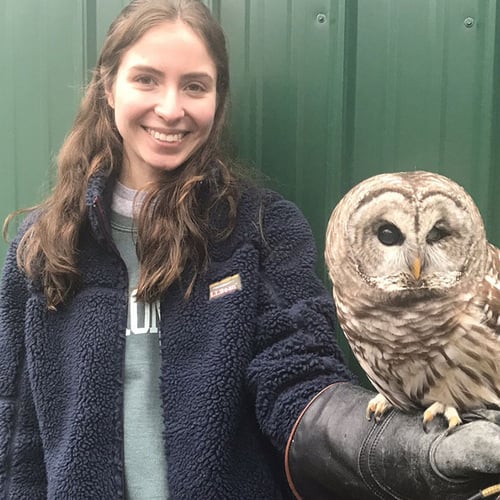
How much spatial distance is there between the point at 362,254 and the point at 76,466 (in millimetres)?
771


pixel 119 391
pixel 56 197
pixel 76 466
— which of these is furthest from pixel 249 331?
pixel 56 197

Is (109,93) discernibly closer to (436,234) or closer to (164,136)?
(164,136)

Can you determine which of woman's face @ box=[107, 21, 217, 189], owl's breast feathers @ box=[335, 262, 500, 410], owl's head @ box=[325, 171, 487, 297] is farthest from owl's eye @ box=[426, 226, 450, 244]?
woman's face @ box=[107, 21, 217, 189]

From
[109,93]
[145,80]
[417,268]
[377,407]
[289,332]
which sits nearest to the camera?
[417,268]

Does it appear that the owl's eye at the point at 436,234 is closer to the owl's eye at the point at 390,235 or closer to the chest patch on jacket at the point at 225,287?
the owl's eye at the point at 390,235

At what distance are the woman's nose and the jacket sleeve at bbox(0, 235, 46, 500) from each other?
530 mm

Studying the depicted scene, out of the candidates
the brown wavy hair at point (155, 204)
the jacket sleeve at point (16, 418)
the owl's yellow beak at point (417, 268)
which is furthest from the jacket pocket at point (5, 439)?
the owl's yellow beak at point (417, 268)

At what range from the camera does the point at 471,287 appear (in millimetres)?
1268

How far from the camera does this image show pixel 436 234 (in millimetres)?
1264

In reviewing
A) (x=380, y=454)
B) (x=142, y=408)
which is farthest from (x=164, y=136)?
(x=380, y=454)

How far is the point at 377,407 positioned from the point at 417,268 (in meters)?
0.32

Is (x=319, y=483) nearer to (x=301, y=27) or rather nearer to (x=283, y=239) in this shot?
(x=283, y=239)

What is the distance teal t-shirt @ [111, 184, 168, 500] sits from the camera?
61.0 inches

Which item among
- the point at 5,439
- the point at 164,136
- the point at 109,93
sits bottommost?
the point at 5,439
